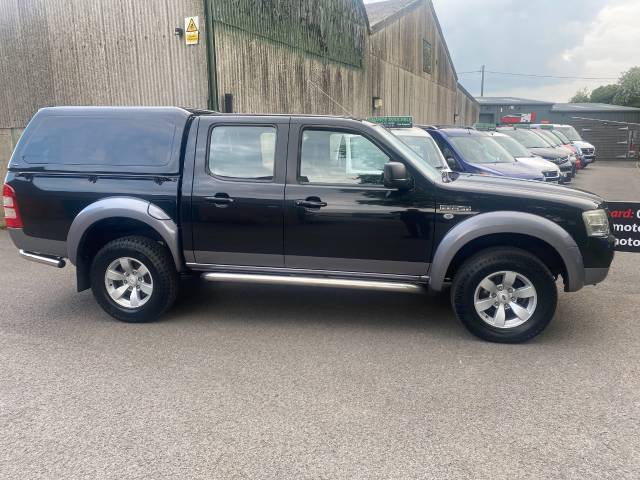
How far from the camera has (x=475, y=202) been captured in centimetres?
452

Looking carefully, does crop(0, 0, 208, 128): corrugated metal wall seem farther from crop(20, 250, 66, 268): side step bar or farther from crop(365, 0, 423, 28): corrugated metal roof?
crop(365, 0, 423, 28): corrugated metal roof

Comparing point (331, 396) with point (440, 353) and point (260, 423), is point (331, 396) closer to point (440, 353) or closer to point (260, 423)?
point (260, 423)

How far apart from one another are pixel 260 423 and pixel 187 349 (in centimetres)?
143

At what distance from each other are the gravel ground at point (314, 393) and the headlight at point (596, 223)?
945 millimetres

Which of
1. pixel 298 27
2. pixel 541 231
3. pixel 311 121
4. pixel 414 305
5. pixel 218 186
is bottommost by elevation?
pixel 414 305

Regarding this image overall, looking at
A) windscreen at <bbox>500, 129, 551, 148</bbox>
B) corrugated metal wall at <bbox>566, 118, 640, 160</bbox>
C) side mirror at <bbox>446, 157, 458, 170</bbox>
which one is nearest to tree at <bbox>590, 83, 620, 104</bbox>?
corrugated metal wall at <bbox>566, 118, 640, 160</bbox>

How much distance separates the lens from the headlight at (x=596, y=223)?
14.6ft

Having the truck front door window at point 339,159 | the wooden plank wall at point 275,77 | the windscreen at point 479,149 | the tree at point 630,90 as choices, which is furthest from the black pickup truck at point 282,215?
the tree at point 630,90

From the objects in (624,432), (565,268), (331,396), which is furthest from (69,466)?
(565,268)

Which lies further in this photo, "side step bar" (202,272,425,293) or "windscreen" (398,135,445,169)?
"windscreen" (398,135,445,169)

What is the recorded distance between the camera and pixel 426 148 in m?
8.57

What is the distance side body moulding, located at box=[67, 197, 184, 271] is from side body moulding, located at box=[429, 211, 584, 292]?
2.48m

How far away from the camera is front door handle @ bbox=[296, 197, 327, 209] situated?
15.5 ft

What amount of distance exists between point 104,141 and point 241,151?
1377 millimetres
